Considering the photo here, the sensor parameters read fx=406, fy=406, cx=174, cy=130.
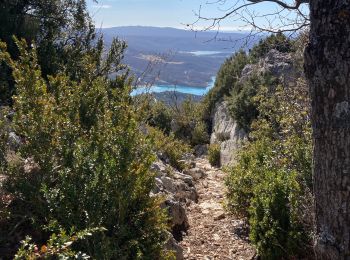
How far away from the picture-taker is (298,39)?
258 inches

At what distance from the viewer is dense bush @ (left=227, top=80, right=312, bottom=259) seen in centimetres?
448

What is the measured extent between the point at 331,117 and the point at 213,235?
12.0 feet

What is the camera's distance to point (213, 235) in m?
6.03

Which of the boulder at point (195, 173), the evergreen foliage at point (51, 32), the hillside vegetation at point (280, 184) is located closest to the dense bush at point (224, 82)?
the boulder at point (195, 173)

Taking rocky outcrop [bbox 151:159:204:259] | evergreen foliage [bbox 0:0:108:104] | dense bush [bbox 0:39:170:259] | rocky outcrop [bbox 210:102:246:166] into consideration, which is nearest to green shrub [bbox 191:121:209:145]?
rocky outcrop [bbox 210:102:246:166]

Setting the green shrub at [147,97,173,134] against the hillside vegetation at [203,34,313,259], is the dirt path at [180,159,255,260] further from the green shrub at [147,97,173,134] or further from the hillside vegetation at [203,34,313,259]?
the green shrub at [147,97,173,134]

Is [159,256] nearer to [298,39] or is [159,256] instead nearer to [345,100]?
[345,100]

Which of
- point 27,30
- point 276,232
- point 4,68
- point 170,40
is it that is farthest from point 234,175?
point 170,40

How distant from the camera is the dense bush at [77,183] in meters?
3.27

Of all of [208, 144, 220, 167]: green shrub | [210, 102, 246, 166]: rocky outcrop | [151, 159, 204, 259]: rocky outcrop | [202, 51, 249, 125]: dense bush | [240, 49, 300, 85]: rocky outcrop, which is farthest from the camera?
[202, 51, 249, 125]: dense bush

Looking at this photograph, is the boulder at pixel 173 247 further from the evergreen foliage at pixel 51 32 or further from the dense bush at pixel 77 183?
the evergreen foliage at pixel 51 32

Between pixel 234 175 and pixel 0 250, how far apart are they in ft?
14.2

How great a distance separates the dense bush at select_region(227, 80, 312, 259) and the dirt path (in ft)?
1.17

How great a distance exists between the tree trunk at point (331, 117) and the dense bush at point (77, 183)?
4.94ft
